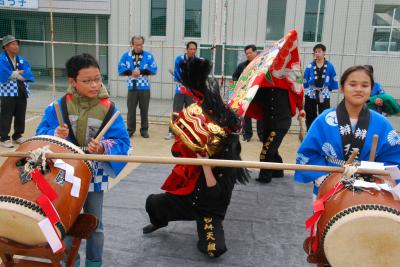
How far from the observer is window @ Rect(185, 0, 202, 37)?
10.2 m

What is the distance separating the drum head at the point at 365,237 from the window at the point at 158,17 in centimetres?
946

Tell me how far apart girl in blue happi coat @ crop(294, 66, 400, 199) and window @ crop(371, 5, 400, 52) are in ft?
27.8

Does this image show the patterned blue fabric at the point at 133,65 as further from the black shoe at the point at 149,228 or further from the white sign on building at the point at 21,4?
the white sign on building at the point at 21,4

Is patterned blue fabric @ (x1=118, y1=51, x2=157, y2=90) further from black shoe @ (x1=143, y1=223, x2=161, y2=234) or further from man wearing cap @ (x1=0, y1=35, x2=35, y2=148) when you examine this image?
black shoe @ (x1=143, y1=223, x2=161, y2=234)

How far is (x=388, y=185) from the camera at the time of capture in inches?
70.9

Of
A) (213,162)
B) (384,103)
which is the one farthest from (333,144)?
(384,103)

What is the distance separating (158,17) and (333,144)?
896 cm

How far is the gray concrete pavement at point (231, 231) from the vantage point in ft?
9.02

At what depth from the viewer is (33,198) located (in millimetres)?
1722

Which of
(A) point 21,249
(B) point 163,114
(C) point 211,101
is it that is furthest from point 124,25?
(A) point 21,249

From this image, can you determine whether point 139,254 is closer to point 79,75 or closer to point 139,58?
point 79,75

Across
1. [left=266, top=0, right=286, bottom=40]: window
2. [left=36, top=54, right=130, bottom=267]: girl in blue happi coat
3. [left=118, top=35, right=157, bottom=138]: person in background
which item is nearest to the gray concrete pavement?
[left=36, top=54, right=130, bottom=267]: girl in blue happi coat

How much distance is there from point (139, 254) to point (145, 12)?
8.61m

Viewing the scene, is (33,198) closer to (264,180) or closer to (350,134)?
(350,134)
